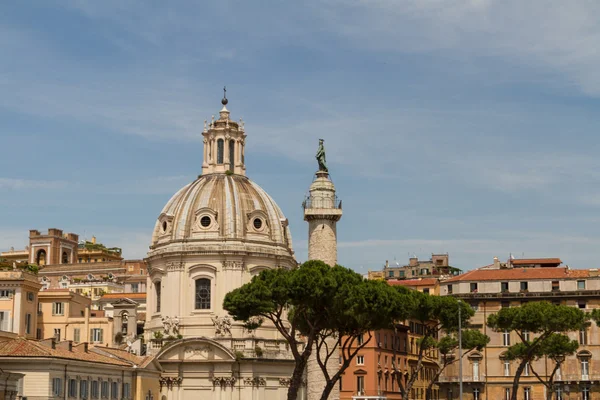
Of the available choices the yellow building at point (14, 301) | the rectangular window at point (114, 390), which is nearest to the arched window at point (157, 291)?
the yellow building at point (14, 301)

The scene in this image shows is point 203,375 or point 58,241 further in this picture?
point 58,241

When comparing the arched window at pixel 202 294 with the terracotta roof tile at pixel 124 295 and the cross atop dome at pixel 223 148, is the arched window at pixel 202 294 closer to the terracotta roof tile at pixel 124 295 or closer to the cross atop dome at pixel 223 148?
the cross atop dome at pixel 223 148

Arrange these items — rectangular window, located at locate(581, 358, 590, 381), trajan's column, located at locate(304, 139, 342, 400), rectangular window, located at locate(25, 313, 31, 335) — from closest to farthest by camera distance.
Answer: trajan's column, located at locate(304, 139, 342, 400), rectangular window, located at locate(25, 313, 31, 335), rectangular window, located at locate(581, 358, 590, 381)

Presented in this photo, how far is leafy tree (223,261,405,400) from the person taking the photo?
7194 cm

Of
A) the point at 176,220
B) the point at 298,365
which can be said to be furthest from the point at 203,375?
the point at 298,365

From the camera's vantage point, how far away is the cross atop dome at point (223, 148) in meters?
110

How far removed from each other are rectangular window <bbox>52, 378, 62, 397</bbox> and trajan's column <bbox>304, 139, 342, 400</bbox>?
2339 cm

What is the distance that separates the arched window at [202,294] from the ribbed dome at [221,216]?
3779mm

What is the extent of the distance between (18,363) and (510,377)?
54876 mm

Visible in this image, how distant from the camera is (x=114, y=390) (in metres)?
84.6

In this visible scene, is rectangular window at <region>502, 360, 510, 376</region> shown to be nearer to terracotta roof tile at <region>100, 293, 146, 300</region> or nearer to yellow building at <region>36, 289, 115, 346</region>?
yellow building at <region>36, 289, 115, 346</region>

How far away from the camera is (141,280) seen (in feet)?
478

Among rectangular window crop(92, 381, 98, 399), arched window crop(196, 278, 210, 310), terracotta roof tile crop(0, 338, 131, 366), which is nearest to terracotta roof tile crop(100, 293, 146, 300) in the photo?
arched window crop(196, 278, 210, 310)

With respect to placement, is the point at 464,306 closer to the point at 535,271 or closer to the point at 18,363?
the point at 535,271
